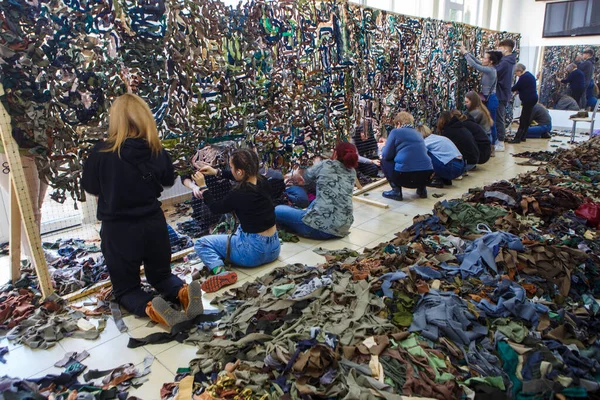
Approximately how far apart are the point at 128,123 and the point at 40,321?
147 cm

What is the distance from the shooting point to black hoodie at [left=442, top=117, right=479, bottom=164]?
6430mm

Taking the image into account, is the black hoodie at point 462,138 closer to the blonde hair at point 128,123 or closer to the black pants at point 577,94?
the blonde hair at point 128,123

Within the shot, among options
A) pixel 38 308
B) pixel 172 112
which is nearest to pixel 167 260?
pixel 38 308

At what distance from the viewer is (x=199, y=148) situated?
3914 millimetres

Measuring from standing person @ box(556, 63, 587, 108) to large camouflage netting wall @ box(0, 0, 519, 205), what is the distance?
6.34 m

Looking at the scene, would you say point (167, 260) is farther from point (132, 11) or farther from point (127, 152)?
point (132, 11)

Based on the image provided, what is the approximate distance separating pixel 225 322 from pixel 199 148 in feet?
5.71

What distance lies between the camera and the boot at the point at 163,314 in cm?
278

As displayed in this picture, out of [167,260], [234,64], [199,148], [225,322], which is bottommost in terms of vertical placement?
[225,322]

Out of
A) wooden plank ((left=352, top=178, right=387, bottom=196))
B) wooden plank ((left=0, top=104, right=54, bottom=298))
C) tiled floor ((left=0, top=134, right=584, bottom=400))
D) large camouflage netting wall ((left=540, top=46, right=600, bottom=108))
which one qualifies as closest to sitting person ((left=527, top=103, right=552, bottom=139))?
large camouflage netting wall ((left=540, top=46, right=600, bottom=108))

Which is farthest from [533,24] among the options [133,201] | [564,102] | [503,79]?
[133,201]

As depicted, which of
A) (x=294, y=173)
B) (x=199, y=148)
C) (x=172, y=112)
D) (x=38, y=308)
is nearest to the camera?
(x=38, y=308)

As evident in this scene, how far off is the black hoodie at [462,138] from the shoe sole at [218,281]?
4406 mm

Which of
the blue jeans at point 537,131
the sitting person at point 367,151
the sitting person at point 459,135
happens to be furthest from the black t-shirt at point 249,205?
the blue jeans at point 537,131
